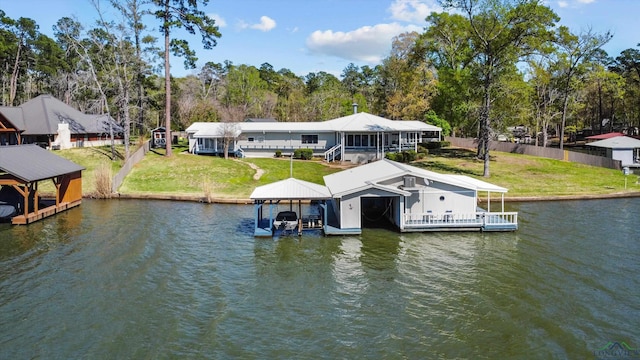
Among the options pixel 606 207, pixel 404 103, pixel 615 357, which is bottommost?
pixel 615 357

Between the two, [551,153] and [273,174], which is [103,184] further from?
[551,153]

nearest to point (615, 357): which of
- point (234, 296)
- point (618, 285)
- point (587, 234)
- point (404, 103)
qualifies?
point (618, 285)

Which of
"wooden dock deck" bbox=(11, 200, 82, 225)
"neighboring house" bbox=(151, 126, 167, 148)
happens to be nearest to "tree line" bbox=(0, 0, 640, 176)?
"neighboring house" bbox=(151, 126, 167, 148)

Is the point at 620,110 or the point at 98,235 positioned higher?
the point at 620,110

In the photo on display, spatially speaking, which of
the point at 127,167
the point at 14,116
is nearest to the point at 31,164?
the point at 127,167

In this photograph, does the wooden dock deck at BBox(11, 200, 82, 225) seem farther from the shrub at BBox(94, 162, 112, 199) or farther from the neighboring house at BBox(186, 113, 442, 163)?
the neighboring house at BBox(186, 113, 442, 163)

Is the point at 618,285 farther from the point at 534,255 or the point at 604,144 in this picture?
the point at 604,144

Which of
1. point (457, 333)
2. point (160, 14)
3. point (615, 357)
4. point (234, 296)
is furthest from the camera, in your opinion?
point (160, 14)
